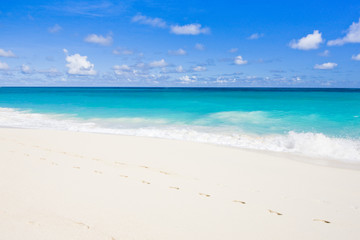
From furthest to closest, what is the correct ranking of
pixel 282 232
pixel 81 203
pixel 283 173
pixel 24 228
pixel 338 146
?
1. pixel 338 146
2. pixel 283 173
3. pixel 81 203
4. pixel 282 232
5. pixel 24 228

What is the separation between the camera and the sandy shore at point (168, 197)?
308cm

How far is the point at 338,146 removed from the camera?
378 inches

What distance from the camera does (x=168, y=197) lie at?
4.11 meters

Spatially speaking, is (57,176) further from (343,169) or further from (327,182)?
(343,169)

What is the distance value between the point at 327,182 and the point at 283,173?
0.98m

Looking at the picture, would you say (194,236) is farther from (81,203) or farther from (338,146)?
(338,146)

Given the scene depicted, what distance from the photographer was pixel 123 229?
9.87 feet

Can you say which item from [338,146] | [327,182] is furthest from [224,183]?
[338,146]

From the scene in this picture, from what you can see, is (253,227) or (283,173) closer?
(253,227)

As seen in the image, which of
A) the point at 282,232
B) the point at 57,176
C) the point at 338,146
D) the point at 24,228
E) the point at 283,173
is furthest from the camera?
the point at 338,146

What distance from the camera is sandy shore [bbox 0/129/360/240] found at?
3.08 m

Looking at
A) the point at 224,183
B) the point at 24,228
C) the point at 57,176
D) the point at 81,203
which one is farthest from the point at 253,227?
the point at 57,176

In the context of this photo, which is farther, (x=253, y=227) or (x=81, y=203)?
(x=81, y=203)

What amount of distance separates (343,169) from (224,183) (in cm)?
429
